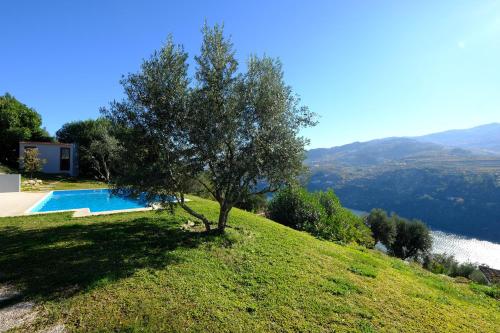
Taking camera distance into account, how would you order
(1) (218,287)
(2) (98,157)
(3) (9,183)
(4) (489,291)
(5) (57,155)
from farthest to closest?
(5) (57,155), (2) (98,157), (3) (9,183), (4) (489,291), (1) (218,287)

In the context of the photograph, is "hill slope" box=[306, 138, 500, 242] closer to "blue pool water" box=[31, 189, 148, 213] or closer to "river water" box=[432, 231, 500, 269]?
"river water" box=[432, 231, 500, 269]

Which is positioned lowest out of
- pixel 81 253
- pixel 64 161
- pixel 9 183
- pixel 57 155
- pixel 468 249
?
pixel 468 249

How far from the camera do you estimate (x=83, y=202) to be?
2439 centimetres

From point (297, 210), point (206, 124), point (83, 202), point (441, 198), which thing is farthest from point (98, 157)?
point (441, 198)

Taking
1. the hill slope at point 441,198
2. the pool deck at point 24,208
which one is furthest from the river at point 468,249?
the pool deck at point 24,208

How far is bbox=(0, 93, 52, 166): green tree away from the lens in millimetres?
40625

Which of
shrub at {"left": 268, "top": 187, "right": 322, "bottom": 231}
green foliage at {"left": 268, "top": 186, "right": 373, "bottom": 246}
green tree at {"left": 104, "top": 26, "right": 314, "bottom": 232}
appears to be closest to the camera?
green tree at {"left": 104, "top": 26, "right": 314, "bottom": 232}

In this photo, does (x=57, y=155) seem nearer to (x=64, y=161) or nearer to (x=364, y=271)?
(x=64, y=161)

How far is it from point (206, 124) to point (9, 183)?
2586 centimetres

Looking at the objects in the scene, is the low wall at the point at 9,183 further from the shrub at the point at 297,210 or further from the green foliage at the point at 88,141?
the shrub at the point at 297,210

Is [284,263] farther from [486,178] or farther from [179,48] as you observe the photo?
[486,178]

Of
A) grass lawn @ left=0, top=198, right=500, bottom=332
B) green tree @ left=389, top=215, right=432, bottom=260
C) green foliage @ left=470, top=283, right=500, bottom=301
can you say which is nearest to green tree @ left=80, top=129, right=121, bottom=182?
grass lawn @ left=0, top=198, right=500, bottom=332

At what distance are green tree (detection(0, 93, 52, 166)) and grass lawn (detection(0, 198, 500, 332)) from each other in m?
37.8

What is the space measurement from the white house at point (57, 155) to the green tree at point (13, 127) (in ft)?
14.1
